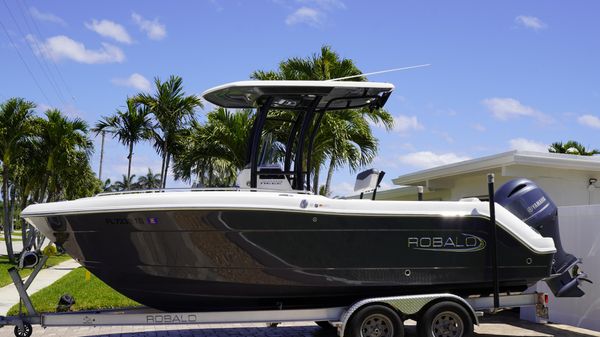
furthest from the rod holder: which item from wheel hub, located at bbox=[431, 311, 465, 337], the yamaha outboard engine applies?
the yamaha outboard engine

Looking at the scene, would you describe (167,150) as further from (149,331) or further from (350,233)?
(350,233)

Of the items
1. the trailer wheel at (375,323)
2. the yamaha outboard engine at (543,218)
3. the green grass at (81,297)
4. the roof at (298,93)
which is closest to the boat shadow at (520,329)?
the yamaha outboard engine at (543,218)

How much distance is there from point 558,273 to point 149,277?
4931 millimetres

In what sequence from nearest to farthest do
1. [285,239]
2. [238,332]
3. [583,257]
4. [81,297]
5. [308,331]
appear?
[285,239], [238,332], [308,331], [583,257], [81,297]

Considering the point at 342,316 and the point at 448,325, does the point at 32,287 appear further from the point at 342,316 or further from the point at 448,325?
the point at 448,325

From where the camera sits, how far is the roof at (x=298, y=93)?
7320mm

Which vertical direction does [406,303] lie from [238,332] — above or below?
above

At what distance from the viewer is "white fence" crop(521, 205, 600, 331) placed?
8789mm

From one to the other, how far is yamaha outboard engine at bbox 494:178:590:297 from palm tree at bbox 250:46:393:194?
6.24m

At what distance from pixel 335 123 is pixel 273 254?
780 cm

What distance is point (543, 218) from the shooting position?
786 cm

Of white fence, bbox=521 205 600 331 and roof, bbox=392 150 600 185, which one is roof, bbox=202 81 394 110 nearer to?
white fence, bbox=521 205 600 331

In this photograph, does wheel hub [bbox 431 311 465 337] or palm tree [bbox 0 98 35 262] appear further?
palm tree [bbox 0 98 35 262]

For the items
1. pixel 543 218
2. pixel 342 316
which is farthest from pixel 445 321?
pixel 543 218
